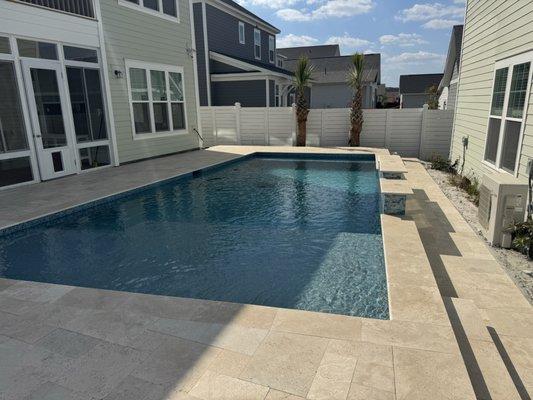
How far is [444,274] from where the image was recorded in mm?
4094

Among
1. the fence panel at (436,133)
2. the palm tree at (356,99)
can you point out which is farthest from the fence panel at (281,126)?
the fence panel at (436,133)

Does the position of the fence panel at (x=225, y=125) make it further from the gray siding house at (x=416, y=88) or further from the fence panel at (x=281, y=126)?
the gray siding house at (x=416, y=88)

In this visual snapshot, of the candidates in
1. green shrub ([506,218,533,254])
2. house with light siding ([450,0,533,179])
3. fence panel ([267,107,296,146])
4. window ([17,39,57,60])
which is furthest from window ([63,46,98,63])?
green shrub ([506,218,533,254])

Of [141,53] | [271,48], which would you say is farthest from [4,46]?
[271,48]

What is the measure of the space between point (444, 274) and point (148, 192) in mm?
6190

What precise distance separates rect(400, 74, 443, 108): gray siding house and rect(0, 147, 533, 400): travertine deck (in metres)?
34.7

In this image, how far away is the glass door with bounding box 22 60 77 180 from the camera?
780cm

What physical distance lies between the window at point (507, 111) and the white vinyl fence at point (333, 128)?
20.3 ft

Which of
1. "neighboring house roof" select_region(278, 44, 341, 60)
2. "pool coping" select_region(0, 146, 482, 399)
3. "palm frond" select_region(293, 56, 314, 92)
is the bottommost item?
"pool coping" select_region(0, 146, 482, 399)

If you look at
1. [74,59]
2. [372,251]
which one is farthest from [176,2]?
[372,251]

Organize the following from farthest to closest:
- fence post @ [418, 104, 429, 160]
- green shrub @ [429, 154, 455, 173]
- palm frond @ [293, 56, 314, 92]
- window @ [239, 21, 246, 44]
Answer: window @ [239, 21, 246, 44] → palm frond @ [293, 56, 314, 92] → fence post @ [418, 104, 429, 160] → green shrub @ [429, 154, 455, 173]

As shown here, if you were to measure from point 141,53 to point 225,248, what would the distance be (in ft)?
25.9

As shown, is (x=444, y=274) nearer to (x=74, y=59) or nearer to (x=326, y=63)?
(x=74, y=59)

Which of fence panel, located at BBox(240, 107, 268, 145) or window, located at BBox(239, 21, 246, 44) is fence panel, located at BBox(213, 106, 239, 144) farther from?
window, located at BBox(239, 21, 246, 44)
